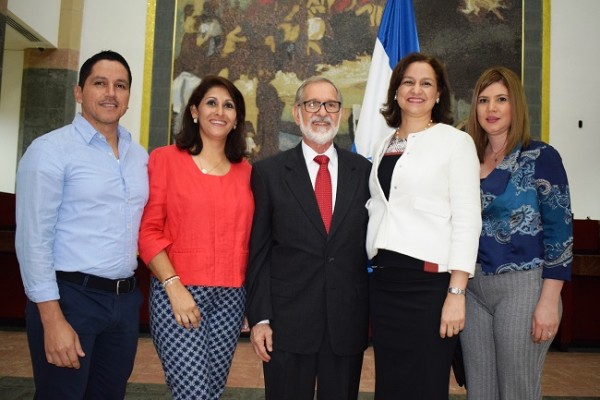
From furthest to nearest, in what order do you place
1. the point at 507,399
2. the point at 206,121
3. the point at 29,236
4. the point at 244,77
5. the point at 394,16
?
1. the point at 244,77
2. the point at 394,16
3. the point at 206,121
4. the point at 507,399
5. the point at 29,236

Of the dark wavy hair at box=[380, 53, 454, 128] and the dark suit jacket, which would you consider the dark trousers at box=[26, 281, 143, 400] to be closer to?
the dark suit jacket

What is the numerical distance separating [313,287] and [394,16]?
3.91 m

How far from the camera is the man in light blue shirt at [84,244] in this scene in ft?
6.28

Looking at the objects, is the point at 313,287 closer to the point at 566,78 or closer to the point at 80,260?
the point at 80,260

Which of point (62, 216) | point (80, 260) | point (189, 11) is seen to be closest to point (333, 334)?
point (80, 260)

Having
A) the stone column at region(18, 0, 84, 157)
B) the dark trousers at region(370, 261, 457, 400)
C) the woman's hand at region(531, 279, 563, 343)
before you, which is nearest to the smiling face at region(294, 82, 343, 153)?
the dark trousers at region(370, 261, 457, 400)

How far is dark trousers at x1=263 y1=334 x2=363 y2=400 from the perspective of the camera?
2.09 m

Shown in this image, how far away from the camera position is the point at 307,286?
6.95 ft

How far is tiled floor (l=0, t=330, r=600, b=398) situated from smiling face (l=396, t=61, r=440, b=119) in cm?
251

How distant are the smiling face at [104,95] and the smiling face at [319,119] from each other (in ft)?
2.56

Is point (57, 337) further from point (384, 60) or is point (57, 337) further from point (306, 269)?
point (384, 60)

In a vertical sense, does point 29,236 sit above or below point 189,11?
below

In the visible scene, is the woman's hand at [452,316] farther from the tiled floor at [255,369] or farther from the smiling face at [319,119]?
the tiled floor at [255,369]

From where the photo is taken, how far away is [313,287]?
6.94ft
